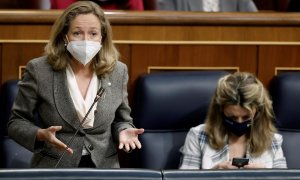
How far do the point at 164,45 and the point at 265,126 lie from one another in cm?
37

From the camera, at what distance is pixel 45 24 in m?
2.03

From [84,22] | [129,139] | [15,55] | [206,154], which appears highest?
[84,22]

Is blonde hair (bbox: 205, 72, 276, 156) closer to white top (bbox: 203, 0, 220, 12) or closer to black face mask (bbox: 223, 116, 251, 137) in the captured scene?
black face mask (bbox: 223, 116, 251, 137)

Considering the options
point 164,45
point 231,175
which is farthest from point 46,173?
point 164,45

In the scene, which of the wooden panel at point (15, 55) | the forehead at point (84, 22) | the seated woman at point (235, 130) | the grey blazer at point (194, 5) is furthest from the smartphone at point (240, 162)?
the grey blazer at point (194, 5)

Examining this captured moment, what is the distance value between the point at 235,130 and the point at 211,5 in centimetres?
64

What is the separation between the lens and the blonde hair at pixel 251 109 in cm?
188

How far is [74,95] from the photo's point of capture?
1688 millimetres

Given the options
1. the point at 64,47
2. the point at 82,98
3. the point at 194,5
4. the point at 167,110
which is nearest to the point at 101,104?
the point at 82,98

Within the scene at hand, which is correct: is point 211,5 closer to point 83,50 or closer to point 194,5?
point 194,5

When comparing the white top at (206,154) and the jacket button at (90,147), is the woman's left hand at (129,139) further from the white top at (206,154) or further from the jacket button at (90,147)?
the white top at (206,154)

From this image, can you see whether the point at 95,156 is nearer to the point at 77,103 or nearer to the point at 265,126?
the point at 77,103

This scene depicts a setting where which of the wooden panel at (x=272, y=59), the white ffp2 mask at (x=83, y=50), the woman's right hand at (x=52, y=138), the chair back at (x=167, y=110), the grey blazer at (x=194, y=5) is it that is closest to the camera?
the woman's right hand at (x=52, y=138)

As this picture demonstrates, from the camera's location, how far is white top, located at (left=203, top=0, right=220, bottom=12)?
241 cm
